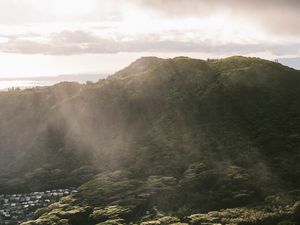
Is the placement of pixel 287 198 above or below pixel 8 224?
above

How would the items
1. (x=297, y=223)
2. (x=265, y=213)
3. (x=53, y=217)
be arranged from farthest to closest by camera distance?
(x=53, y=217) → (x=265, y=213) → (x=297, y=223)

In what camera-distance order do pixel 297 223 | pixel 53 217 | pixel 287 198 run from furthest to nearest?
pixel 53 217
pixel 287 198
pixel 297 223

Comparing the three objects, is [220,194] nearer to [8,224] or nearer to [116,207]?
[116,207]

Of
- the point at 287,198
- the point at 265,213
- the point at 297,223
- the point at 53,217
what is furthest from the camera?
the point at 53,217

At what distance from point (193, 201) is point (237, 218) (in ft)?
105

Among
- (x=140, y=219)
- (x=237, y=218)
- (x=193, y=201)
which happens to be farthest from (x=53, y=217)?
(x=237, y=218)

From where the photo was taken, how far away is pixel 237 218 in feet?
548

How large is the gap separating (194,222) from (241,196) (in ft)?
97.8

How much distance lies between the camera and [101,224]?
593 feet

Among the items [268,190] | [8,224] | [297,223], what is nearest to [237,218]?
[297,223]

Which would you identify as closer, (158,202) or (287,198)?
(287,198)

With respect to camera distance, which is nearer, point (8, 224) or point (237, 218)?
point (237, 218)

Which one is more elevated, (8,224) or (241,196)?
(241,196)

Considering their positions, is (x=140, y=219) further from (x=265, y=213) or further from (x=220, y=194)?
(x=265, y=213)
